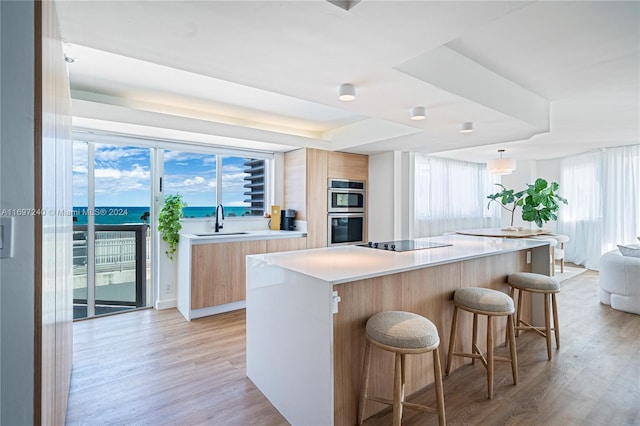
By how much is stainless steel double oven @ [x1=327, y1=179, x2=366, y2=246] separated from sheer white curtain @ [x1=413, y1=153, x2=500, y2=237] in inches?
46.7

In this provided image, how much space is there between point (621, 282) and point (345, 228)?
356 cm

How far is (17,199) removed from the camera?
87cm

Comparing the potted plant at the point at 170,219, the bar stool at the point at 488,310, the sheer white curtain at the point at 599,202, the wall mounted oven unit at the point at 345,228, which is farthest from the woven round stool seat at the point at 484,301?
the sheer white curtain at the point at 599,202

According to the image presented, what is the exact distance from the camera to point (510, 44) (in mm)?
2180

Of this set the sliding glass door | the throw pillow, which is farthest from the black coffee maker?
the throw pillow

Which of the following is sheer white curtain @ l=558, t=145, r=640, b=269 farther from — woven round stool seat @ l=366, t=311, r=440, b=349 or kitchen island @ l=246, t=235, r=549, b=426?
woven round stool seat @ l=366, t=311, r=440, b=349

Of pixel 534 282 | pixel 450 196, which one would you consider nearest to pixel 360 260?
pixel 534 282

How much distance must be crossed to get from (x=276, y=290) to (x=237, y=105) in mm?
2411

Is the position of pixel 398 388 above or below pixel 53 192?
below

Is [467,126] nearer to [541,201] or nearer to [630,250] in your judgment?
[541,201]

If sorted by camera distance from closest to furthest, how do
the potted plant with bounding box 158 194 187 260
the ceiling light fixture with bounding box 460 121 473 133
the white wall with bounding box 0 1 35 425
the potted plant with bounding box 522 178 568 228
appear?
the white wall with bounding box 0 1 35 425
the ceiling light fixture with bounding box 460 121 473 133
the potted plant with bounding box 158 194 187 260
the potted plant with bounding box 522 178 568 228

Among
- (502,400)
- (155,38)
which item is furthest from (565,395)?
(155,38)

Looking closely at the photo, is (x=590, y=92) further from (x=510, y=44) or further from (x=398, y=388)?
(x=398, y=388)

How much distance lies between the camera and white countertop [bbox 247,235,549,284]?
1801mm
